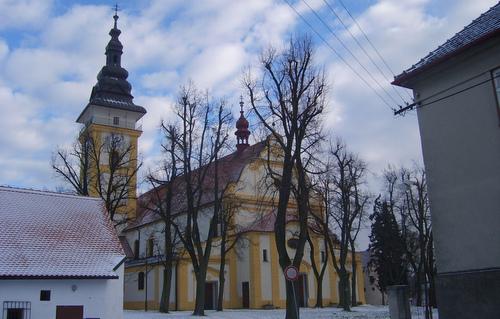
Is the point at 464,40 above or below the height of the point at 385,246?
above

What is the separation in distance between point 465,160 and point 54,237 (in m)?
17.6

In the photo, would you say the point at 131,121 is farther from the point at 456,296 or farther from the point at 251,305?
the point at 456,296

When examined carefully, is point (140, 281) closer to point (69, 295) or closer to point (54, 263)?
point (69, 295)

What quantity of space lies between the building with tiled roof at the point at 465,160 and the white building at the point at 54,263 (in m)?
14.1

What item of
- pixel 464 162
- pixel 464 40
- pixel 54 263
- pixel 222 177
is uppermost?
pixel 222 177

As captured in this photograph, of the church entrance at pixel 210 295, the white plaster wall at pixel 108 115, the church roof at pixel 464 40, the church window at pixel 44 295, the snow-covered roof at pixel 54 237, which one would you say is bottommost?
the church entrance at pixel 210 295

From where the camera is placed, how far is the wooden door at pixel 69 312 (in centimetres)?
2250

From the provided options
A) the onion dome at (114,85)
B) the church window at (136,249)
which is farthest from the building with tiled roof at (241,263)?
the onion dome at (114,85)

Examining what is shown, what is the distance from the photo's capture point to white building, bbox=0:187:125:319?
2202cm

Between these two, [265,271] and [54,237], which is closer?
[54,237]

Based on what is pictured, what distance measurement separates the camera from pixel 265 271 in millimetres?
43406

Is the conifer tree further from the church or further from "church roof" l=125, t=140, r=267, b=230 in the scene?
"church roof" l=125, t=140, r=267, b=230

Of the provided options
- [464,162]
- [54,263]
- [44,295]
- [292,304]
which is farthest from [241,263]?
[464,162]

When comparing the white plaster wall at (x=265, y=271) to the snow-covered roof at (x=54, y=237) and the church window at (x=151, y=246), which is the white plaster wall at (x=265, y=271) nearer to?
the church window at (x=151, y=246)
